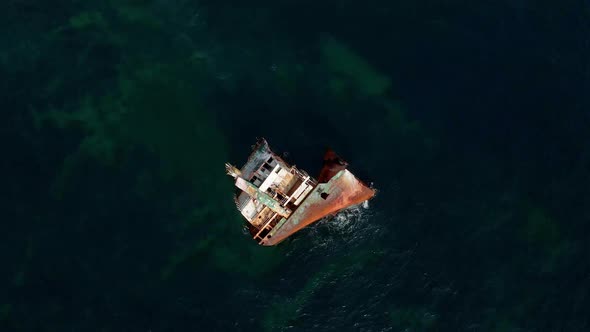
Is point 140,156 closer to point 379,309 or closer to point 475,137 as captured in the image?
point 379,309

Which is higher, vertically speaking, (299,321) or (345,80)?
(345,80)

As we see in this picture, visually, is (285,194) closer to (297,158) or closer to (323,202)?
(323,202)

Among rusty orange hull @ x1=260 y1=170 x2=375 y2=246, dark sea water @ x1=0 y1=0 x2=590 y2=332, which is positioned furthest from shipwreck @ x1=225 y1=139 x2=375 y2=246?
dark sea water @ x1=0 y1=0 x2=590 y2=332

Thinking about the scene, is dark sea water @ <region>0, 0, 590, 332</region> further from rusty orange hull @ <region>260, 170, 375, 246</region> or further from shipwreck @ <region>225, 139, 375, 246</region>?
shipwreck @ <region>225, 139, 375, 246</region>

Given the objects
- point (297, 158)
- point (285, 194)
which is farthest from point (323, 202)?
point (297, 158)

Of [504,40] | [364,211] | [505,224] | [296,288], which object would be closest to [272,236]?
[296,288]

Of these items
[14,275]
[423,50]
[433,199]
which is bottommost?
[14,275]
